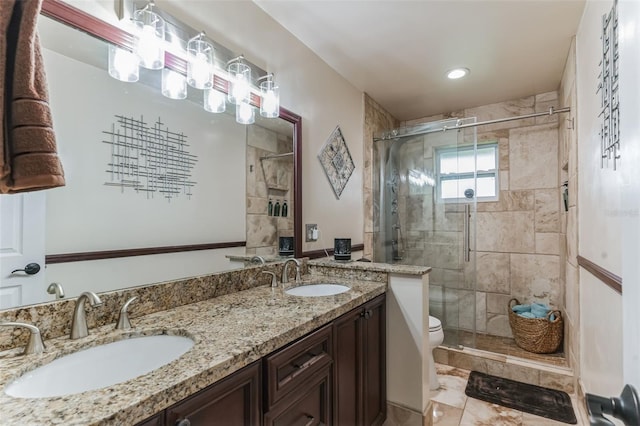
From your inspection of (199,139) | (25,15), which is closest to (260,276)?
(199,139)

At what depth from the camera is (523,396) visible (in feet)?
7.15

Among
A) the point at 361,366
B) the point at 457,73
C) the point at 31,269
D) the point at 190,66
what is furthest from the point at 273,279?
the point at 457,73

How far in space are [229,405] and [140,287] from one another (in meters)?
0.60

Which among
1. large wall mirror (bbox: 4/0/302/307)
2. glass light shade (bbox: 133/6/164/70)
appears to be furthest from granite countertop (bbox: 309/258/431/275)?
glass light shade (bbox: 133/6/164/70)

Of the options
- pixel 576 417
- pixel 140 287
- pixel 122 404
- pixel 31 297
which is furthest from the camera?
pixel 576 417

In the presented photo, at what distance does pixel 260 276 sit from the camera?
1.74m

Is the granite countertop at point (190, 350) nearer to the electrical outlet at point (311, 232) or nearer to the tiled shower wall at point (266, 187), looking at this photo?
the tiled shower wall at point (266, 187)

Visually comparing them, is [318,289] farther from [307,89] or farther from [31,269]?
[307,89]

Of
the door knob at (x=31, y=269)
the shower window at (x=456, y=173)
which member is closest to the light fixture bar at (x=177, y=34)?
the door knob at (x=31, y=269)

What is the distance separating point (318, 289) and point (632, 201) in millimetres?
1552

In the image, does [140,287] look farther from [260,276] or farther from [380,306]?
[380,306]

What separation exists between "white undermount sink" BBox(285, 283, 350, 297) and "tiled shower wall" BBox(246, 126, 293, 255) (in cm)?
28

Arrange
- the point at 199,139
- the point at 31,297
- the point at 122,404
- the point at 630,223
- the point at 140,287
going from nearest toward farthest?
the point at 630,223
the point at 122,404
the point at 31,297
the point at 140,287
the point at 199,139

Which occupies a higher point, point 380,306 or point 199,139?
point 199,139
